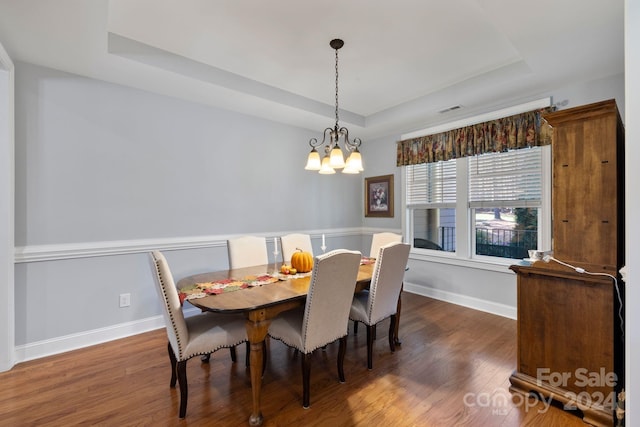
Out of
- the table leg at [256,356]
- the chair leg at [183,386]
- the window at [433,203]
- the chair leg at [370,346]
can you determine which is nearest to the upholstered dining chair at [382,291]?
the chair leg at [370,346]

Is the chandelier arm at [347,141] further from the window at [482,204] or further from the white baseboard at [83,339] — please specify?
the white baseboard at [83,339]

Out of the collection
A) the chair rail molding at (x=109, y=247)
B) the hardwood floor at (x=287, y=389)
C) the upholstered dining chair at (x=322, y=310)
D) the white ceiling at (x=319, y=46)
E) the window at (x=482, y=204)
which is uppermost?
the white ceiling at (x=319, y=46)

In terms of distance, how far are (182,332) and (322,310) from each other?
2.82 feet

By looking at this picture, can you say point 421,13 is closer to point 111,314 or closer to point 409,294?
point 409,294

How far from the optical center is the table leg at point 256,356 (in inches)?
69.1

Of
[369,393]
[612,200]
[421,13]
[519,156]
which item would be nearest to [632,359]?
[612,200]

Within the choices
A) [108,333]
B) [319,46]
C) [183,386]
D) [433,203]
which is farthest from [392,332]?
[108,333]

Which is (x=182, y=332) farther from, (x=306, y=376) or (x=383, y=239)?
(x=383, y=239)

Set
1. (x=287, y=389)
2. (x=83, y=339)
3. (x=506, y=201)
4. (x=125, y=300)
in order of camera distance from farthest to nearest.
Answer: (x=506, y=201)
(x=125, y=300)
(x=83, y=339)
(x=287, y=389)

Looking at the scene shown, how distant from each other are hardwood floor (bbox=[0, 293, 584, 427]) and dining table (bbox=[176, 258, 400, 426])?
34 cm

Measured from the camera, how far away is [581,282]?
5.93 ft

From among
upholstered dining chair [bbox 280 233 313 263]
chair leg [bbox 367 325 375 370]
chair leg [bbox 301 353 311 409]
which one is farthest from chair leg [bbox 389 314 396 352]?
upholstered dining chair [bbox 280 233 313 263]

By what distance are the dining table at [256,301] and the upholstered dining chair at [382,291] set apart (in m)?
0.13

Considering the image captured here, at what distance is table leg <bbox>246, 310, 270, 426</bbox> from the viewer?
5.76 feet
